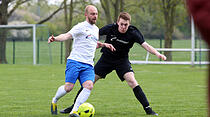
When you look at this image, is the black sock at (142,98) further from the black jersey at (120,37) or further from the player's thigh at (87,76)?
the player's thigh at (87,76)

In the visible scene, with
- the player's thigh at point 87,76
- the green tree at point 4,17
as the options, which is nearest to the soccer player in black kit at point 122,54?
the player's thigh at point 87,76

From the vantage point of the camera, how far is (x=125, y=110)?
7770 millimetres

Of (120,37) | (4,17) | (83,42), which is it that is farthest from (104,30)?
(4,17)

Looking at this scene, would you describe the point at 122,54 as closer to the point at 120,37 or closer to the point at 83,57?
the point at 120,37

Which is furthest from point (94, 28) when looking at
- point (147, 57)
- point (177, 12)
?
point (177, 12)

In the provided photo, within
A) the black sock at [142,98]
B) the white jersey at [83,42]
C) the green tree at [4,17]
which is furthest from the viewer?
the green tree at [4,17]

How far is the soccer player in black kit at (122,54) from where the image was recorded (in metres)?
7.24

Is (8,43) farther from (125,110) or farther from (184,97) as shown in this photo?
(125,110)

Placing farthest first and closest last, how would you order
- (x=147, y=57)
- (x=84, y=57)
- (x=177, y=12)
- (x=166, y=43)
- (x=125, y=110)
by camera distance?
(x=177, y=12), (x=166, y=43), (x=147, y=57), (x=125, y=110), (x=84, y=57)

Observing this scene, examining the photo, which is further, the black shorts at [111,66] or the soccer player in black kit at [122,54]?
the black shorts at [111,66]

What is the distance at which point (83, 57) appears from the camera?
6633mm

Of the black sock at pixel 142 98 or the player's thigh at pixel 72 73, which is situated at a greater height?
the player's thigh at pixel 72 73

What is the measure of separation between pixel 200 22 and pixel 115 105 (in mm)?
7040

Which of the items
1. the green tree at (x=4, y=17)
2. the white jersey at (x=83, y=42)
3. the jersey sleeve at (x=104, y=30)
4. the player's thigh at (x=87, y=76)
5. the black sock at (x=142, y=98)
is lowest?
the black sock at (x=142, y=98)
